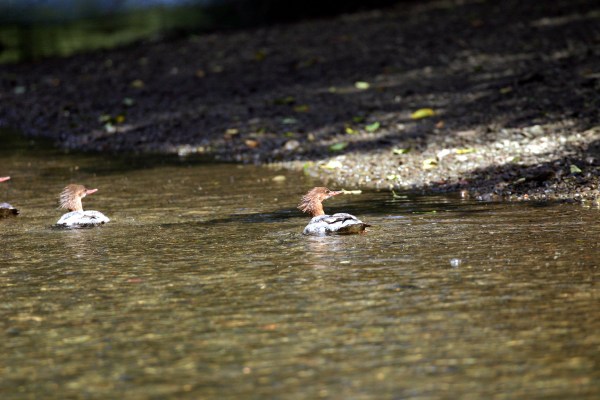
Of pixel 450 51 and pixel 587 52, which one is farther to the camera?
pixel 450 51

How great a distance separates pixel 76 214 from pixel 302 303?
383 cm

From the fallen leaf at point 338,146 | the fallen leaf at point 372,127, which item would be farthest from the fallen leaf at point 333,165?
the fallen leaf at point 372,127

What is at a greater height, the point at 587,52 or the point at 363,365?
the point at 587,52

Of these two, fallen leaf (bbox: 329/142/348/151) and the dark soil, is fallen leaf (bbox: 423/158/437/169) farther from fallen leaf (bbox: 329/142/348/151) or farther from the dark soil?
fallen leaf (bbox: 329/142/348/151)

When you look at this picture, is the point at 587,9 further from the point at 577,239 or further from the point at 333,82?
the point at 577,239

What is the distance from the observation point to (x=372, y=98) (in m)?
17.3

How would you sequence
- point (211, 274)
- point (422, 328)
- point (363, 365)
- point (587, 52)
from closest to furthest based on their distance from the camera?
point (363, 365) → point (422, 328) → point (211, 274) → point (587, 52)

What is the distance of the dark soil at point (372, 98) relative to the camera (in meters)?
12.9

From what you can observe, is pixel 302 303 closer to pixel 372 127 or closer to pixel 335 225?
pixel 335 225

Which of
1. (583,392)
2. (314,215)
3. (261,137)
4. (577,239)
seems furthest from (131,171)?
(583,392)

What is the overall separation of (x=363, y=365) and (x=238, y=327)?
1.09 metres

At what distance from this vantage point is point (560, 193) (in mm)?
11039

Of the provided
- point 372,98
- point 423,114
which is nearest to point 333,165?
point 423,114

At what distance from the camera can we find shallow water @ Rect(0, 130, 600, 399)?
585cm
